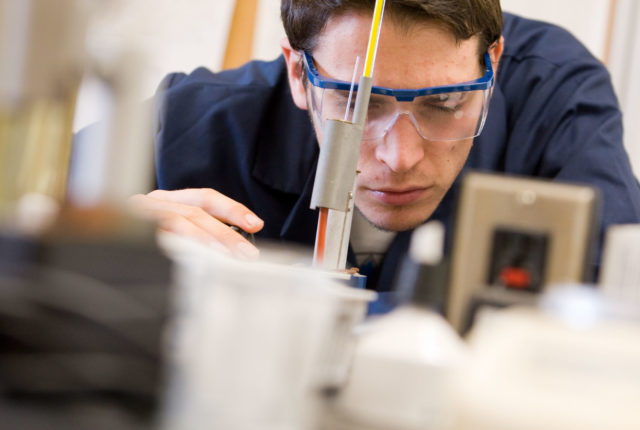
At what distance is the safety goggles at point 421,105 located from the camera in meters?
1.22

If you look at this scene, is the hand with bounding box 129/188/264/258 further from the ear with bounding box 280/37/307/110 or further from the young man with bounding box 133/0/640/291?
the ear with bounding box 280/37/307/110

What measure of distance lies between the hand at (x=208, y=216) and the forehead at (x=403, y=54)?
1.08 feet

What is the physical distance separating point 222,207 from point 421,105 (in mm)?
401

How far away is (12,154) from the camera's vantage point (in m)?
0.42

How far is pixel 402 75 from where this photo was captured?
1.26 meters

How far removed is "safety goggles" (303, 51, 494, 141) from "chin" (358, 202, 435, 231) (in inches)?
8.0

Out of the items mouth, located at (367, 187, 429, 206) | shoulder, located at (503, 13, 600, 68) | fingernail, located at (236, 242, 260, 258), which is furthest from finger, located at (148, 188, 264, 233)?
shoulder, located at (503, 13, 600, 68)

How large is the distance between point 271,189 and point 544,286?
1319 millimetres

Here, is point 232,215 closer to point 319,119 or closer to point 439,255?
point 319,119

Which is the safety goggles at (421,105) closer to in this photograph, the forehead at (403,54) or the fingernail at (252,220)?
the forehead at (403,54)

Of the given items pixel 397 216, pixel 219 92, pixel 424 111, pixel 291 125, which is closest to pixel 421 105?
pixel 424 111

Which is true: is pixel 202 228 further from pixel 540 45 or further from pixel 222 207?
pixel 540 45

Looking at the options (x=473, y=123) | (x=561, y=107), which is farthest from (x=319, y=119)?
(x=561, y=107)

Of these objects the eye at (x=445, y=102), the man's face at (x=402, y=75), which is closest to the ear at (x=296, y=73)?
the man's face at (x=402, y=75)
